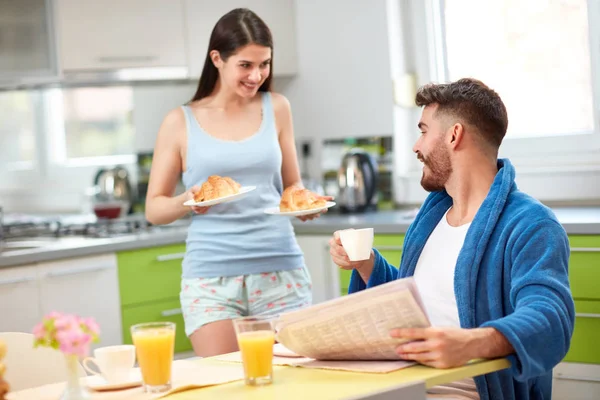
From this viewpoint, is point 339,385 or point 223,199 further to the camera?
point 223,199

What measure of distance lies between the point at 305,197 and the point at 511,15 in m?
1.71

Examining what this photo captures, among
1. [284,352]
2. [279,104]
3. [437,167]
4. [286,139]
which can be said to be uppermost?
[279,104]

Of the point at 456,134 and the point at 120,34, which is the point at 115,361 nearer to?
the point at 456,134

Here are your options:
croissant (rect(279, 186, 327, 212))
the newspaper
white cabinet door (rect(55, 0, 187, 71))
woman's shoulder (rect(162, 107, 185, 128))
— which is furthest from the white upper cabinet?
the newspaper

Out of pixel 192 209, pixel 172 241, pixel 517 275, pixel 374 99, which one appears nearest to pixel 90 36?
pixel 172 241

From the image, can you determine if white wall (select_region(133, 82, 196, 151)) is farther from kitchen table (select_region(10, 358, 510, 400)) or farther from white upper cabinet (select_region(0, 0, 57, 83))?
kitchen table (select_region(10, 358, 510, 400))

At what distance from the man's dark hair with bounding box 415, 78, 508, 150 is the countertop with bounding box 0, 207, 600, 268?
1.01 meters

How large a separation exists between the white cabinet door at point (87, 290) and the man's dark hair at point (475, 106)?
1.78 m

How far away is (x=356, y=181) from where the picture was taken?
3.91 metres

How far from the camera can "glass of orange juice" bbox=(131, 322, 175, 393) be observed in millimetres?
1471

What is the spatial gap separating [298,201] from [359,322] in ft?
3.01

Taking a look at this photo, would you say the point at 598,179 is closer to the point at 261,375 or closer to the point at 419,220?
the point at 419,220

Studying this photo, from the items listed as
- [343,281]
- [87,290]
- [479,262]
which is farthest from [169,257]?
[479,262]

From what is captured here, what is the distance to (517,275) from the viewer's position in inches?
67.6
